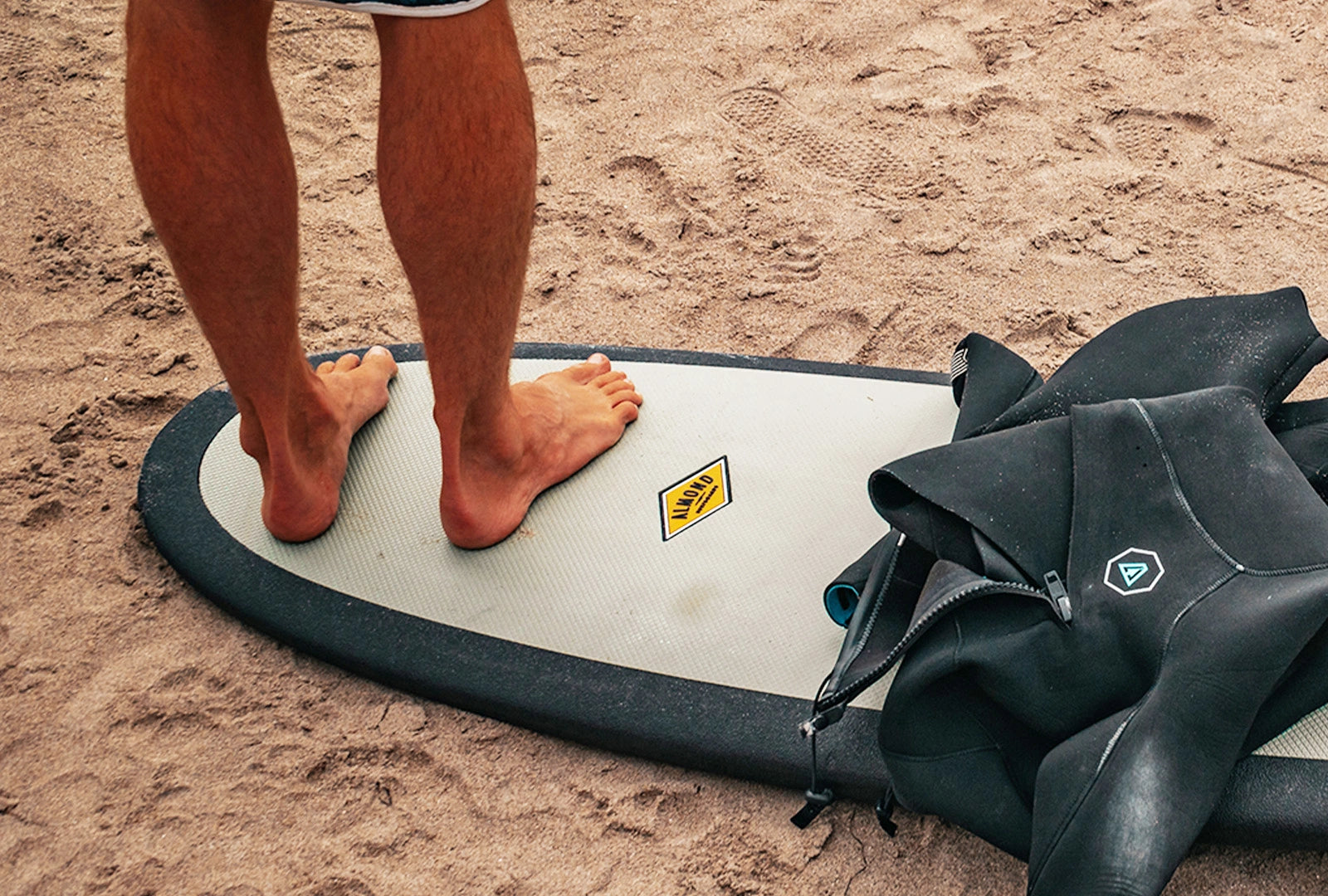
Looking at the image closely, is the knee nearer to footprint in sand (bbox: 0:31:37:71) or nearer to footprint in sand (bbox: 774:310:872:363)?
footprint in sand (bbox: 774:310:872:363)

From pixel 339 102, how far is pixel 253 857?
1.90 meters

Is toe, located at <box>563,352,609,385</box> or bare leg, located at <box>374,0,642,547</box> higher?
bare leg, located at <box>374,0,642,547</box>

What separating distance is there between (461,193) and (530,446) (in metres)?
0.53

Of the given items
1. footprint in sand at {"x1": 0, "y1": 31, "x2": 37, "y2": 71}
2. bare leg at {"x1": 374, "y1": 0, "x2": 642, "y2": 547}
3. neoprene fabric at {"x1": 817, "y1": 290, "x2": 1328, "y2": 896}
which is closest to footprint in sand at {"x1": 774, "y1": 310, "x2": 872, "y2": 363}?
neoprene fabric at {"x1": 817, "y1": 290, "x2": 1328, "y2": 896}

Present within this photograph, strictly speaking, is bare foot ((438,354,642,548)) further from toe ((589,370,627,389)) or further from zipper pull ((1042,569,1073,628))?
zipper pull ((1042,569,1073,628))

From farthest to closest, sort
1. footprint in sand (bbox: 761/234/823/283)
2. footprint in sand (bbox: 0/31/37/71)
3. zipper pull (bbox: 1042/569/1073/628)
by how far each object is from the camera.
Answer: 1. footprint in sand (bbox: 0/31/37/71)
2. footprint in sand (bbox: 761/234/823/283)
3. zipper pull (bbox: 1042/569/1073/628)

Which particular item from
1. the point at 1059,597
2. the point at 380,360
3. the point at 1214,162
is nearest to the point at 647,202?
the point at 380,360

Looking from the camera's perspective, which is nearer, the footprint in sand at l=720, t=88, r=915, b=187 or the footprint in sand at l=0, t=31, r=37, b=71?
the footprint in sand at l=720, t=88, r=915, b=187

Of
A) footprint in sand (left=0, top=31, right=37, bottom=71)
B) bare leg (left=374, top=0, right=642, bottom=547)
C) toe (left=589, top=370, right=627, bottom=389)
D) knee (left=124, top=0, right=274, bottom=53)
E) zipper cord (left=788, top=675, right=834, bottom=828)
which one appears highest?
knee (left=124, top=0, right=274, bottom=53)

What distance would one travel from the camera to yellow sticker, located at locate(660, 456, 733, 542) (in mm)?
1746

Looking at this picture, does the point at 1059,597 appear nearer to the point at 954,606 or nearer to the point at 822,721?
the point at 954,606

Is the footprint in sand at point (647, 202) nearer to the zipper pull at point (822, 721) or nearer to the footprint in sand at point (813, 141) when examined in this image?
the footprint in sand at point (813, 141)

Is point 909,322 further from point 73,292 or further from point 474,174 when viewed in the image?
point 73,292

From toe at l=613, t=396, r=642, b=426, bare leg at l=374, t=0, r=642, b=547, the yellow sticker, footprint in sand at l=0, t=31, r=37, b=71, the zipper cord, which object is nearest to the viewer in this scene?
bare leg at l=374, t=0, r=642, b=547
